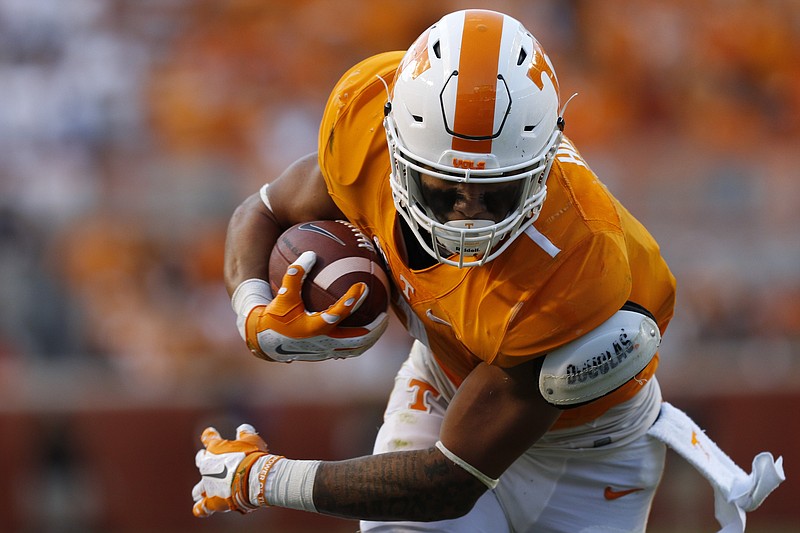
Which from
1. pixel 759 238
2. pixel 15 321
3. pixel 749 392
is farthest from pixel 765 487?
pixel 15 321

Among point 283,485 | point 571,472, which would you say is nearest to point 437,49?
point 283,485

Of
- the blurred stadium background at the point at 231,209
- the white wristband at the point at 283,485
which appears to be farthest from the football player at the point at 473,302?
the blurred stadium background at the point at 231,209

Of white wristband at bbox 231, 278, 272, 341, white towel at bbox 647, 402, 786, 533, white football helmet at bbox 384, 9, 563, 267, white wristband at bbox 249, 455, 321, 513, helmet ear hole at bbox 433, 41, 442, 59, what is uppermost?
helmet ear hole at bbox 433, 41, 442, 59

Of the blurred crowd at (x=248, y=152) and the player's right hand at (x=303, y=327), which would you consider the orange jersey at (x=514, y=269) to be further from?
the blurred crowd at (x=248, y=152)

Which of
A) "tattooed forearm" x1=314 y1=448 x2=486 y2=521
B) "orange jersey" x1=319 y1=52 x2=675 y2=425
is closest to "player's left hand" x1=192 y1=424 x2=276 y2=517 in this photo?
"tattooed forearm" x1=314 y1=448 x2=486 y2=521

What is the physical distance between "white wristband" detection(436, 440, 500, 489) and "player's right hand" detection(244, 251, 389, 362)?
1.13 ft

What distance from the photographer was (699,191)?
7594 millimetres

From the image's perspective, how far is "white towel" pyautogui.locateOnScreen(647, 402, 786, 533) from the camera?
11.5ft

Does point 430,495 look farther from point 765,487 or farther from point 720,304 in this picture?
point 720,304

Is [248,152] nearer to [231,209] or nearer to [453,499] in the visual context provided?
[231,209]

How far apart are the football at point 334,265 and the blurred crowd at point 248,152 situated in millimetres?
3912

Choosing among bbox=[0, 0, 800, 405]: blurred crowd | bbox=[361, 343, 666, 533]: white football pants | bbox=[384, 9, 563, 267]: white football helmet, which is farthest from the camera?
bbox=[0, 0, 800, 405]: blurred crowd

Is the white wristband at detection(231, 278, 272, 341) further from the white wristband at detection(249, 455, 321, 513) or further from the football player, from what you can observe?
the white wristband at detection(249, 455, 321, 513)

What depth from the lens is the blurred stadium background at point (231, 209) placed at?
23.2 feet
